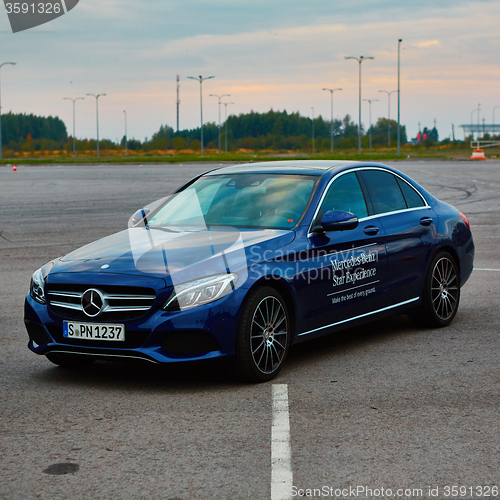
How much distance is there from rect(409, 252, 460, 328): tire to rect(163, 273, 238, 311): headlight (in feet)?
8.82

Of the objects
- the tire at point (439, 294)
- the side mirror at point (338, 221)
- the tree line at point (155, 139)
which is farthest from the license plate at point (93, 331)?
the tree line at point (155, 139)

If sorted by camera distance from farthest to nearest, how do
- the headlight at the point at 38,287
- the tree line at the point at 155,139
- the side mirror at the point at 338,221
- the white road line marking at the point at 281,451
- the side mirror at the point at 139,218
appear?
the tree line at the point at 155,139
the side mirror at the point at 139,218
the side mirror at the point at 338,221
the headlight at the point at 38,287
the white road line marking at the point at 281,451

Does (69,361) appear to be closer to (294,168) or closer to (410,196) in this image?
(294,168)

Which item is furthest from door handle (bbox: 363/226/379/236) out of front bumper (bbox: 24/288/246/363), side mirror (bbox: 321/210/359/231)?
front bumper (bbox: 24/288/246/363)

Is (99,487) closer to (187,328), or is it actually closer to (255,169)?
(187,328)

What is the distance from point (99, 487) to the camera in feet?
11.9

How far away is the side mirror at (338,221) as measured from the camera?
19.4 feet

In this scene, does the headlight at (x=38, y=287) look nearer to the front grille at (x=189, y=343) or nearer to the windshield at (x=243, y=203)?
the front grille at (x=189, y=343)

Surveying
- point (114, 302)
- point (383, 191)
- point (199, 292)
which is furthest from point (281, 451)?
point (383, 191)

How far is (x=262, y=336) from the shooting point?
5.36 metres

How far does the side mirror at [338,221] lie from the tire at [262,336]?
0.75 m

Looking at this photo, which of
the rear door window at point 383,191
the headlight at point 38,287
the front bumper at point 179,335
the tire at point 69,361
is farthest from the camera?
the rear door window at point 383,191

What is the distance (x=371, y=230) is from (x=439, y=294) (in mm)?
1260

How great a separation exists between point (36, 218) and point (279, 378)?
14063mm
